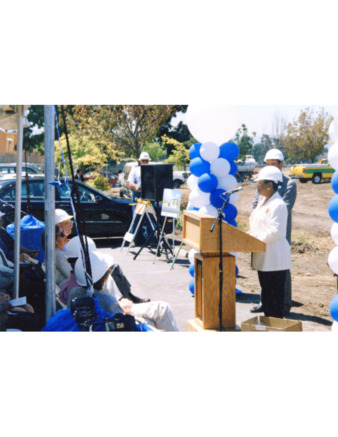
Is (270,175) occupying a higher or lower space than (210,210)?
higher

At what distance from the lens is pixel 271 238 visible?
441cm

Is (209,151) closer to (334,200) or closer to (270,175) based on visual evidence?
(270,175)

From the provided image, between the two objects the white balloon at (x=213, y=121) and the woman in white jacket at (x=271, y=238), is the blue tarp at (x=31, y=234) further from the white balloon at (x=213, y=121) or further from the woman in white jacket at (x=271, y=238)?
the woman in white jacket at (x=271, y=238)

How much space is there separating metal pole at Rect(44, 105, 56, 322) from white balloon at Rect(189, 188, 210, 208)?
2277mm

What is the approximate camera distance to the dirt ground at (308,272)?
5962 millimetres

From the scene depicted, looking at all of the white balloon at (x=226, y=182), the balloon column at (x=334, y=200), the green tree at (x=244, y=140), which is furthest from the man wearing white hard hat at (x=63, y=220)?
the green tree at (x=244, y=140)

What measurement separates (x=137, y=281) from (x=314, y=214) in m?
11.0

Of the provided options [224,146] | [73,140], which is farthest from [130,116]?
[224,146]

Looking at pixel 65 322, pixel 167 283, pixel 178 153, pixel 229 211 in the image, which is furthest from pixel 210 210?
pixel 178 153

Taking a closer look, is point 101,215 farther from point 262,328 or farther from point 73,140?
point 262,328

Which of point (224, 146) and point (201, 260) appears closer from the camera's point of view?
point (201, 260)

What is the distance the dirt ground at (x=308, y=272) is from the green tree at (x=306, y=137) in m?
13.4

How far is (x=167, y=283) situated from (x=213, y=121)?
259 centimetres

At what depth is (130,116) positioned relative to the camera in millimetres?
11398
